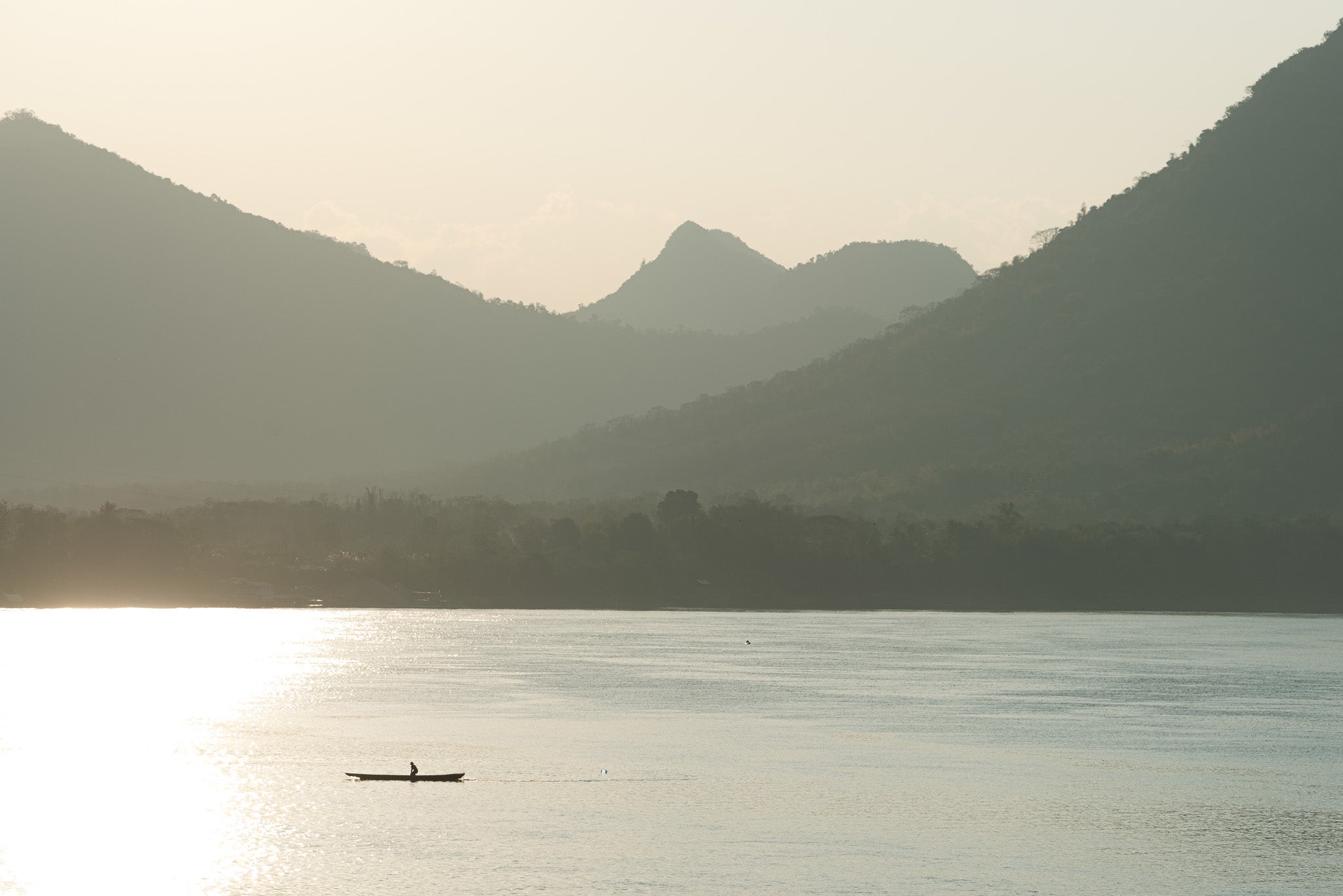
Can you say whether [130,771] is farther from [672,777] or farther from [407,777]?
[672,777]

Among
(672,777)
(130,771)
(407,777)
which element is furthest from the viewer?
(130,771)

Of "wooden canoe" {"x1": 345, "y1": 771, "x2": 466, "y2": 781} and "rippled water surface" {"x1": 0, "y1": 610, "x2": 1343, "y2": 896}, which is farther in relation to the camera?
"wooden canoe" {"x1": 345, "y1": 771, "x2": 466, "y2": 781}

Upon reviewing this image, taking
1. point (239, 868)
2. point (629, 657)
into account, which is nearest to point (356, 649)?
point (629, 657)

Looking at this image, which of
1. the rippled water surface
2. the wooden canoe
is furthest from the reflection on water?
the wooden canoe

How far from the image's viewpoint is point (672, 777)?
64688 mm

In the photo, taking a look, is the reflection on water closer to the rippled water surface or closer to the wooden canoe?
the rippled water surface

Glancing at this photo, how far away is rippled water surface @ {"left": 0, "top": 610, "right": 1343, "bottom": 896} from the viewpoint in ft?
157

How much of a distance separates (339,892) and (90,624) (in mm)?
153464

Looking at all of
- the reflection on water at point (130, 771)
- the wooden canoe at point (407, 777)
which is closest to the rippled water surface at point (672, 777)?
the reflection on water at point (130, 771)

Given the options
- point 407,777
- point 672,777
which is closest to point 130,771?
point 407,777

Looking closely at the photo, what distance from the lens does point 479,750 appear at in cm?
7094

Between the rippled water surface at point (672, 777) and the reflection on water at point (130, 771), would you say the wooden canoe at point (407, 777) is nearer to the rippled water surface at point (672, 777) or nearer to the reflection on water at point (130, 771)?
the rippled water surface at point (672, 777)

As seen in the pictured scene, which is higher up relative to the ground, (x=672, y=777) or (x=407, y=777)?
(x=407, y=777)

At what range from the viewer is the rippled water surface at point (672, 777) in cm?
4797
